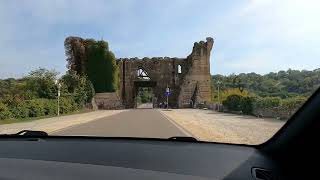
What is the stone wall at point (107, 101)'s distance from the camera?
96.8m

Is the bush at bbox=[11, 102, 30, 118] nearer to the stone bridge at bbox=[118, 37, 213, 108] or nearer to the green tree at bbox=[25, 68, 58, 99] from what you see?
the green tree at bbox=[25, 68, 58, 99]

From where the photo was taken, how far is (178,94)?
364ft

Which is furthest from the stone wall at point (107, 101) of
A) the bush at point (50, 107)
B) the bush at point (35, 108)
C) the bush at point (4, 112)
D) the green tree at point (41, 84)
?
the bush at point (4, 112)

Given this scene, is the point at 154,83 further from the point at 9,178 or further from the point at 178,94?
the point at 9,178

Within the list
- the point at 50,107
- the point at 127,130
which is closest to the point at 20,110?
the point at 50,107

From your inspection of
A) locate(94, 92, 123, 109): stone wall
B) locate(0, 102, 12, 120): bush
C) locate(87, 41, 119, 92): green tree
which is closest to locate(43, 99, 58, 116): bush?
locate(0, 102, 12, 120): bush

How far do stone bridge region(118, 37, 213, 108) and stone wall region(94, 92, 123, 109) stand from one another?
6.36m

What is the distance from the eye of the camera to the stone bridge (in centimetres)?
10806

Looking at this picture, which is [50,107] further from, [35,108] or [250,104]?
[250,104]

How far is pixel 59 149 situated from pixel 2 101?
47835mm

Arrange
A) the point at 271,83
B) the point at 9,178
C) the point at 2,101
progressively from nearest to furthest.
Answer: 1. the point at 9,178
2. the point at 271,83
3. the point at 2,101

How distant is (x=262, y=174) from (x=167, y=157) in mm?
675

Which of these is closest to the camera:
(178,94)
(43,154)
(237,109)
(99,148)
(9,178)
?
(9,178)

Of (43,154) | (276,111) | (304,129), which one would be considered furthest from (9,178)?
(276,111)
